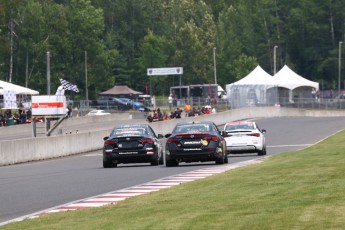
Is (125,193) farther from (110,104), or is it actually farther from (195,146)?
(110,104)

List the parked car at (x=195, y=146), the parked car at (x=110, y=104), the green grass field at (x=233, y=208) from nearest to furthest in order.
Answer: the green grass field at (x=233, y=208)
the parked car at (x=195, y=146)
the parked car at (x=110, y=104)

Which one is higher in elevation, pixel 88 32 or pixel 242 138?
pixel 88 32

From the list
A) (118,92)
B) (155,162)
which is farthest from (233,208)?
(118,92)

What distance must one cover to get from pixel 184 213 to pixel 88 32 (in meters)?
115

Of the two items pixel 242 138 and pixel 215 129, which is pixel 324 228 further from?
pixel 242 138

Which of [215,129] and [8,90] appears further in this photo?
[8,90]

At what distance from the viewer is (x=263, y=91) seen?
90.1 meters

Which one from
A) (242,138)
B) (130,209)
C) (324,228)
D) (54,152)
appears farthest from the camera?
(54,152)

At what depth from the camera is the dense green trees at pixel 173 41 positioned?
12562cm

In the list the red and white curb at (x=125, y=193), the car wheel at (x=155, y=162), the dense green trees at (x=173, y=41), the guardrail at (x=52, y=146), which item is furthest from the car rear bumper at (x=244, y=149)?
the dense green trees at (x=173, y=41)

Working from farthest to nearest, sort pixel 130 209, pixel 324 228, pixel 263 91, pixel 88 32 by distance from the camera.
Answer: pixel 88 32, pixel 263 91, pixel 130 209, pixel 324 228

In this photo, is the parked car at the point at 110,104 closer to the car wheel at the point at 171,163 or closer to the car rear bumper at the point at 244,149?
the car rear bumper at the point at 244,149

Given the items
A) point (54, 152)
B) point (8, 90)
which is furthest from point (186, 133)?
point (8, 90)

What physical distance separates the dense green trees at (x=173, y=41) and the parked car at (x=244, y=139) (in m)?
85.3
